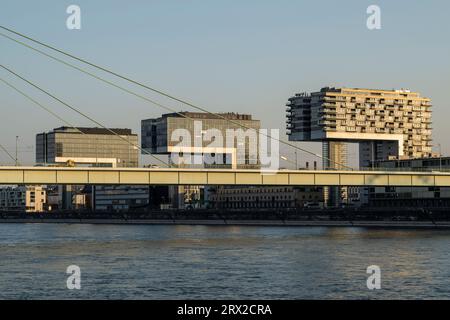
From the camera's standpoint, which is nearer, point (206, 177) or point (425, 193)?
point (206, 177)

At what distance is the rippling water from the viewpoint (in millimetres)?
51750

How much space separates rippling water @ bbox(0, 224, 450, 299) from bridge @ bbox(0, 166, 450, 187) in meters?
7.81

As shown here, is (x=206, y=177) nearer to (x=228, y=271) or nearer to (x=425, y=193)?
(x=228, y=271)

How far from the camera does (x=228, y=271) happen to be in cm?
6419

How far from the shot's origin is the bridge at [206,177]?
311 ft

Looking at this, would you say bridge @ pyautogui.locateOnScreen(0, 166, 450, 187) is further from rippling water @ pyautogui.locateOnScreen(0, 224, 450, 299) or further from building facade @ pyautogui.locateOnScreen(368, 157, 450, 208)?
building facade @ pyautogui.locateOnScreen(368, 157, 450, 208)

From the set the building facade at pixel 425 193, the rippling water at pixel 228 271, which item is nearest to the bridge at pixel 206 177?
the rippling water at pixel 228 271

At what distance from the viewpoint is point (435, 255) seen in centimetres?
7875

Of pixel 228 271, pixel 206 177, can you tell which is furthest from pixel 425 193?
pixel 228 271

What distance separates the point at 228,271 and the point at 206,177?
131 ft

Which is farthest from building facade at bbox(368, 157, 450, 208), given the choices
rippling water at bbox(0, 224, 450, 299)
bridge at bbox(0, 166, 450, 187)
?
rippling water at bbox(0, 224, 450, 299)

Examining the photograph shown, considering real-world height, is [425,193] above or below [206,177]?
below

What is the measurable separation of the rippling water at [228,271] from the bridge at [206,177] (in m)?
7.81
